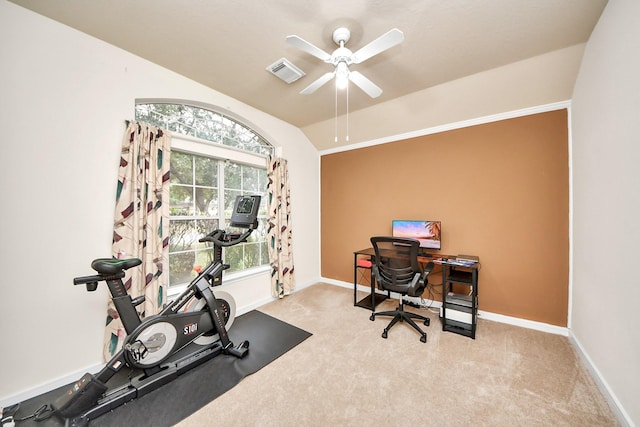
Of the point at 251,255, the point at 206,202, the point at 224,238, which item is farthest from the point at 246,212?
the point at 251,255

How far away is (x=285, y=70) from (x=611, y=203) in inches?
110

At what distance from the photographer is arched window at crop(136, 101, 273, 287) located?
8.04ft

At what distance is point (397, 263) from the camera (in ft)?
7.82

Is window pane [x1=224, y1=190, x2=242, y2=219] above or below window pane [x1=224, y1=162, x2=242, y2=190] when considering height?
below

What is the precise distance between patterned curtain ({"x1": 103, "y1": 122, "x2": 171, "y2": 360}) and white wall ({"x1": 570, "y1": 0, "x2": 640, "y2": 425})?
3456 millimetres

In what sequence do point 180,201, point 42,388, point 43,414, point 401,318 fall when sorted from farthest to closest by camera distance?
1. point 401,318
2. point 180,201
3. point 42,388
4. point 43,414

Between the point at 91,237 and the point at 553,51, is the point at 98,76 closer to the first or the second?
the point at 91,237

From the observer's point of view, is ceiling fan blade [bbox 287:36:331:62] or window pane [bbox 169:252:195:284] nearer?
ceiling fan blade [bbox 287:36:331:62]

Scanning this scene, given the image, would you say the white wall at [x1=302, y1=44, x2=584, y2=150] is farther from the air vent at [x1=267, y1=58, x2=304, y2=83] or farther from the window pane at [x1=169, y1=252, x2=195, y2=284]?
the window pane at [x1=169, y1=252, x2=195, y2=284]

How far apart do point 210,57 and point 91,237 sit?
1.92 m

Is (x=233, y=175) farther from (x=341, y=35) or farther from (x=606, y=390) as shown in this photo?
(x=606, y=390)

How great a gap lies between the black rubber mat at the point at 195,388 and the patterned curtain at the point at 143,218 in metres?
0.61

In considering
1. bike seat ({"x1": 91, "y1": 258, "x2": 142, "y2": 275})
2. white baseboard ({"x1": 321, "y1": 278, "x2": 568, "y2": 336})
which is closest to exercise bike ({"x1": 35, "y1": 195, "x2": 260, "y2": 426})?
bike seat ({"x1": 91, "y1": 258, "x2": 142, "y2": 275})

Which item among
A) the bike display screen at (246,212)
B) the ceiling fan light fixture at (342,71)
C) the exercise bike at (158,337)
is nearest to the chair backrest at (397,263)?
the bike display screen at (246,212)
